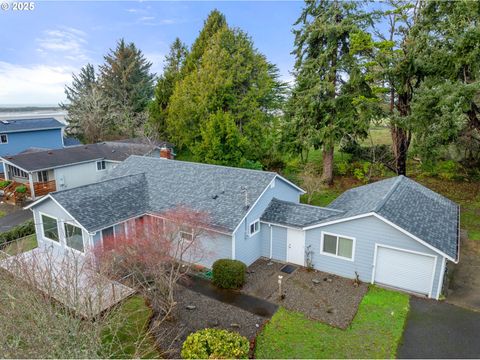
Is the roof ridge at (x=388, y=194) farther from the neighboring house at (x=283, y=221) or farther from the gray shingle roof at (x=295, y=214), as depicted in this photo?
the gray shingle roof at (x=295, y=214)

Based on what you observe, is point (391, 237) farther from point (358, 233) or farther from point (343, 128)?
point (343, 128)

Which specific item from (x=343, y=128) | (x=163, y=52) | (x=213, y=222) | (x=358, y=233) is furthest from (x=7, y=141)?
(x=358, y=233)

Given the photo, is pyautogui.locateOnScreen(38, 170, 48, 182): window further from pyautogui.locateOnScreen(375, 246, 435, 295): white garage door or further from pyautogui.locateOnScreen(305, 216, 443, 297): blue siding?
pyautogui.locateOnScreen(375, 246, 435, 295): white garage door

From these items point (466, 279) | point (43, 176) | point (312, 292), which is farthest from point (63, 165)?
point (466, 279)

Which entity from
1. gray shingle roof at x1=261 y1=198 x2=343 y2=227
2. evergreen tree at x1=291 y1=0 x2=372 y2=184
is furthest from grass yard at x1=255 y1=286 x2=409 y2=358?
evergreen tree at x1=291 y1=0 x2=372 y2=184

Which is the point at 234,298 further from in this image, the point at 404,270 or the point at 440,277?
the point at 440,277
